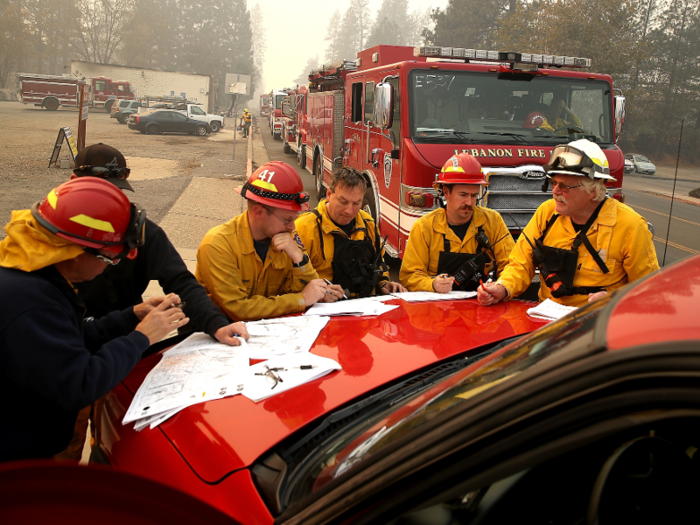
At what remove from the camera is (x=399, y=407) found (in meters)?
1.61

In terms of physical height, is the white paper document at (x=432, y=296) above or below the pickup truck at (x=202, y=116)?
below

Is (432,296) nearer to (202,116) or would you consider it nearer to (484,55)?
(484,55)

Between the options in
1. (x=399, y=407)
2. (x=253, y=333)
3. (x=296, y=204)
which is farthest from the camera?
(x=296, y=204)

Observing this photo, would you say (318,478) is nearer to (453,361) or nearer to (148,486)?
(148,486)

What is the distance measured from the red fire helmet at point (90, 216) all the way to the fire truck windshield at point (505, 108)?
15.9 feet

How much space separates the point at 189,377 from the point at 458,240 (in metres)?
2.47

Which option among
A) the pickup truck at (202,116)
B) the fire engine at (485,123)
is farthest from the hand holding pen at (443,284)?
the pickup truck at (202,116)

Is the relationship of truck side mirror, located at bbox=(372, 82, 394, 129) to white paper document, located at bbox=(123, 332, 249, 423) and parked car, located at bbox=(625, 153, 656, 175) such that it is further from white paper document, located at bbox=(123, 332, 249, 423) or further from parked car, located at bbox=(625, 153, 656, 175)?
parked car, located at bbox=(625, 153, 656, 175)

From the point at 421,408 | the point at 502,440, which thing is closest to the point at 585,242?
the point at 421,408

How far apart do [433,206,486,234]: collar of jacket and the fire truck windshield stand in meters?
2.45

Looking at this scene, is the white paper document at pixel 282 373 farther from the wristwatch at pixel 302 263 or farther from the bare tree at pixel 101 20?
the bare tree at pixel 101 20

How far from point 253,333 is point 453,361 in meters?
0.94

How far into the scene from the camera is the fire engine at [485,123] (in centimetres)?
623

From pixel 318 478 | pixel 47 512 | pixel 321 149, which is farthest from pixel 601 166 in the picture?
pixel 321 149
